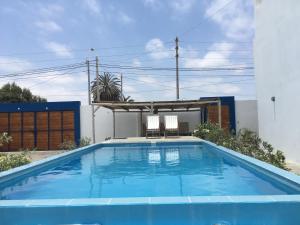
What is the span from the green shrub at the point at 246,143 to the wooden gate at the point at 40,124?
24.7 feet

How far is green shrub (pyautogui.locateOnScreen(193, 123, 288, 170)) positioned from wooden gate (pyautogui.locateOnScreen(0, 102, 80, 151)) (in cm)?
753

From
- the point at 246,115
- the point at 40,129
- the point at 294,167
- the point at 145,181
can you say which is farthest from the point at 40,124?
the point at 145,181

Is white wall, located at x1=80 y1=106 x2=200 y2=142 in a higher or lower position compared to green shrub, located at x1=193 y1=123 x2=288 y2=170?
higher

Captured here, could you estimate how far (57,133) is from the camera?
20.7 meters

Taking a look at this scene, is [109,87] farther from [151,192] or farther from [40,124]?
[151,192]

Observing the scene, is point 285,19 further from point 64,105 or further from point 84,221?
point 64,105

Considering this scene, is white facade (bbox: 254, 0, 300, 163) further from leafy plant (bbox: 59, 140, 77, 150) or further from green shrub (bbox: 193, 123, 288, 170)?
leafy plant (bbox: 59, 140, 77, 150)

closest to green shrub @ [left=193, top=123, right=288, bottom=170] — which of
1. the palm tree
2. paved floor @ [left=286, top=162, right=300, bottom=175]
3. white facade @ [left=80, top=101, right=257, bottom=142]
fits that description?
paved floor @ [left=286, top=162, right=300, bottom=175]

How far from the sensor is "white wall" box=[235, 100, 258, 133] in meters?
20.1

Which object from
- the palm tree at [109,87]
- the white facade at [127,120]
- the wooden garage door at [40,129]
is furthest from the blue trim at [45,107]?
the palm tree at [109,87]

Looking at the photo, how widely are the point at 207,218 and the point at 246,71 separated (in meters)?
30.3

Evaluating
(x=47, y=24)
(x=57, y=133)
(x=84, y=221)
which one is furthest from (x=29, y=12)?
(x=84, y=221)

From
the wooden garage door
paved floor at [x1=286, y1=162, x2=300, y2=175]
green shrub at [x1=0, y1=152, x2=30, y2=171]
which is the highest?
the wooden garage door

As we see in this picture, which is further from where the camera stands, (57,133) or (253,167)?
(57,133)
